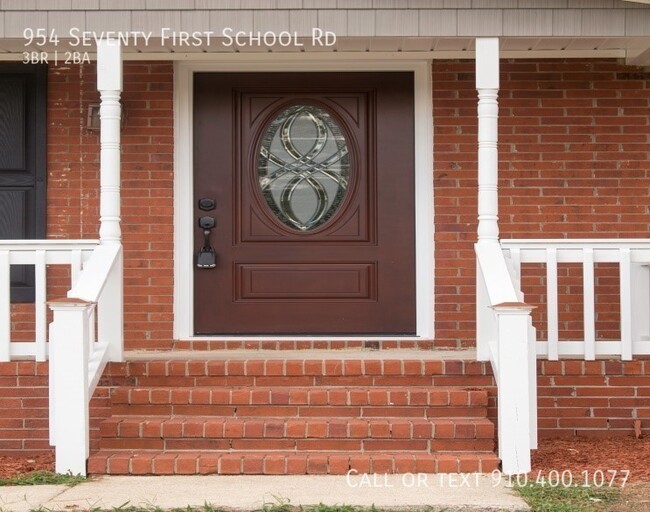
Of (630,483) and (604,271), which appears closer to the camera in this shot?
(630,483)

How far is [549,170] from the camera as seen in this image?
716cm

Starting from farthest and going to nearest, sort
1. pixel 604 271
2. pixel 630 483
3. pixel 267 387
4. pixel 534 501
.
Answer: pixel 604 271, pixel 267 387, pixel 630 483, pixel 534 501

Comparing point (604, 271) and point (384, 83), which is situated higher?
point (384, 83)

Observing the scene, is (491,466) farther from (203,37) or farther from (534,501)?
(203,37)

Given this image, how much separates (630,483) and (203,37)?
3.73 metres

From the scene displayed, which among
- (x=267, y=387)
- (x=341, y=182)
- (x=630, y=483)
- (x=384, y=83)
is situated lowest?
(x=630, y=483)

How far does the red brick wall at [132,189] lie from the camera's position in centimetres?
716

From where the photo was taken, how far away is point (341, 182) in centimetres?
732

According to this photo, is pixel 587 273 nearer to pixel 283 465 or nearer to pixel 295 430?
pixel 295 430

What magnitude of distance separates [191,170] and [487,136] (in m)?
2.37

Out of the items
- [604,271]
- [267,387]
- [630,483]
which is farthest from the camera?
[604,271]

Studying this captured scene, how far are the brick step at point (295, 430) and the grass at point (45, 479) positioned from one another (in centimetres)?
37

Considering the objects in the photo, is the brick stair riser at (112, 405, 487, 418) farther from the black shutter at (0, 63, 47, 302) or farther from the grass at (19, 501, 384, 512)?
the black shutter at (0, 63, 47, 302)

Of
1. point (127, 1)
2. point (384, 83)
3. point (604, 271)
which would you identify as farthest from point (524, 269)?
point (127, 1)
